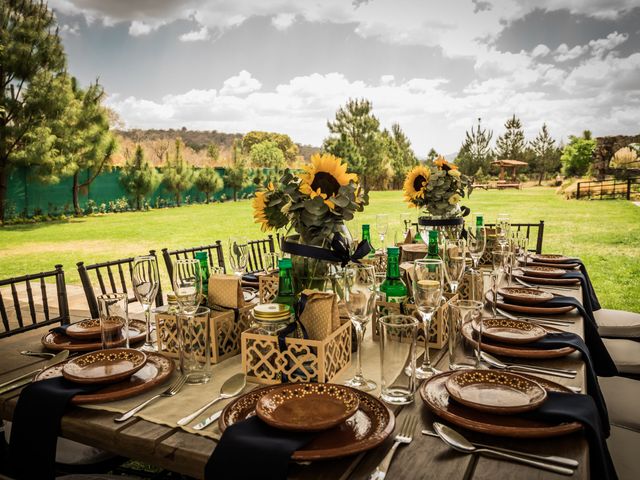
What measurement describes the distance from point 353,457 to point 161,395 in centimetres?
50

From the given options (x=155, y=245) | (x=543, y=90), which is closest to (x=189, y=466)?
(x=155, y=245)

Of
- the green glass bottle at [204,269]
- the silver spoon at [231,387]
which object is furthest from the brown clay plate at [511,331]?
the green glass bottle at [204,269]

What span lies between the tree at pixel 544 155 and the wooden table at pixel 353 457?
32245mm

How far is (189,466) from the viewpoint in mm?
864

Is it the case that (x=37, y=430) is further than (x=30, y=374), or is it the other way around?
(x=30, y=374)

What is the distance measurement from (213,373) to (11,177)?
50.3ft

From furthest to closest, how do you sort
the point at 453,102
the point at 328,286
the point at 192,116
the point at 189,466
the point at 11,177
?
the point at 192,116 < the point at 453,102 < the point at 11,177 < the point at 328,286 < the point at 189,466

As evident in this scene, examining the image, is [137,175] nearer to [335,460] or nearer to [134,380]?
[134,380]

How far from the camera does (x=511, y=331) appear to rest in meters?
1.48

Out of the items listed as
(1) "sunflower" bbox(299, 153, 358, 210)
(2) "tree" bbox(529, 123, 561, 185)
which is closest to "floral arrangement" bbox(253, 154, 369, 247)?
(1) "sunflower" bbox(299, 153, 358, 210)

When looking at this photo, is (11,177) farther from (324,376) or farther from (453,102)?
(453,102)

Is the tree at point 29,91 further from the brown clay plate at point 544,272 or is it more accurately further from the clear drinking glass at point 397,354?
the clear drinking glass at point 397,354

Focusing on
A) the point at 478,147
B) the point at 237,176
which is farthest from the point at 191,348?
the point at 478,147

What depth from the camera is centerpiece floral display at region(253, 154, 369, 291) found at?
1.32m
